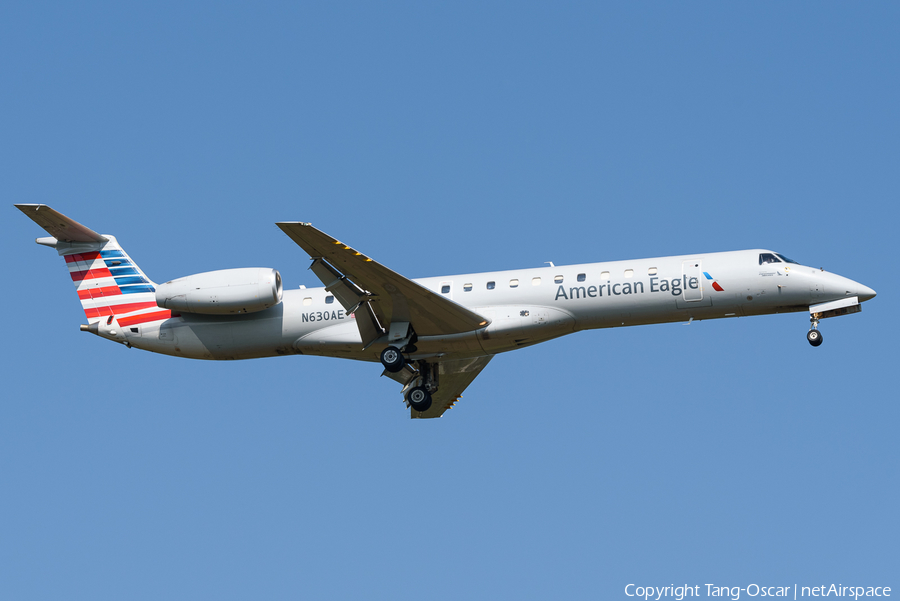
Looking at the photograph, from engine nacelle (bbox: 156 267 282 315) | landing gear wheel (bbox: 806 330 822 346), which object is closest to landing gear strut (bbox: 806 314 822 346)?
landing gear wheel (bbox: 806 330 822 346)

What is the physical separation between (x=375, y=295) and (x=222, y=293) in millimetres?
4154

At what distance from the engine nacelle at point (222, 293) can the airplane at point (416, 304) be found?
0.09 feet

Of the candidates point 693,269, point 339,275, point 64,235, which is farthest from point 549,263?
point 64,235

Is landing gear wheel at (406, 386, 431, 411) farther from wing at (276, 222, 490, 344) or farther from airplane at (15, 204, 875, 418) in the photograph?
wing at (276, 222, 490, 344)

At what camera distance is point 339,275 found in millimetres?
24922

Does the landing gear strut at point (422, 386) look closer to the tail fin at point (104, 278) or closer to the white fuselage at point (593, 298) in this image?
the white fuselage at point (593, 298)

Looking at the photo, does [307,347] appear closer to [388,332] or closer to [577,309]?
[388,332]

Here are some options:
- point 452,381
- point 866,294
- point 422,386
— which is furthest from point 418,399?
point 866,294

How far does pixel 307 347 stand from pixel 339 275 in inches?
124

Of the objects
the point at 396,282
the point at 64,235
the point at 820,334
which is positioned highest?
the point at 64,235

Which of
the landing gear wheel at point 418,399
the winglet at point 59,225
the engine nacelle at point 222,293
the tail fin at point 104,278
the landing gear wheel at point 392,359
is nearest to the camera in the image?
the landing gear wheel at point 392,359

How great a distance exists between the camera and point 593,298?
25.5 metres

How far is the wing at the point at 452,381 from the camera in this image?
29.5m

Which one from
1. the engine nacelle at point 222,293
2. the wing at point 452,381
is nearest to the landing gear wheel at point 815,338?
the wing at point 452,381
